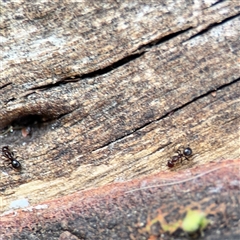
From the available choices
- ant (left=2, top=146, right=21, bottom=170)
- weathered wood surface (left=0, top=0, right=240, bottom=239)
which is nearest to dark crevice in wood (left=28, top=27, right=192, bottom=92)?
weathered wood surface (left=0, top=0, right=240, bottom=239)

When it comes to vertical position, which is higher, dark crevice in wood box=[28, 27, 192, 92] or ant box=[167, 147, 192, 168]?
dark crevice in wood box=[28, 27, 192, 92]

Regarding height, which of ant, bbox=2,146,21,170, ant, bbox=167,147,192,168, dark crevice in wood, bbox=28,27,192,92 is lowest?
ant, bbox=167,147,192,168

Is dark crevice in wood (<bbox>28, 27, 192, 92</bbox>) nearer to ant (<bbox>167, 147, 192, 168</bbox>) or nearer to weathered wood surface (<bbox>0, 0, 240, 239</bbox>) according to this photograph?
weathered wood surface (<bbox>0, 0, 240, 239</bbox>)

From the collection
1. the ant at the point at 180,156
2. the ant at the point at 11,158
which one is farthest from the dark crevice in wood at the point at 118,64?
the ant at the point at 180,156

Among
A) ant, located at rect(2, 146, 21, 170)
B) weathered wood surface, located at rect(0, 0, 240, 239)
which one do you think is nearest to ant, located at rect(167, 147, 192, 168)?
weathered wood surface, located at rect(0, 0, 240, 239)

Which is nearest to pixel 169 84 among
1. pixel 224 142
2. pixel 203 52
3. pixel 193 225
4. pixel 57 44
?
pixel 203 52
